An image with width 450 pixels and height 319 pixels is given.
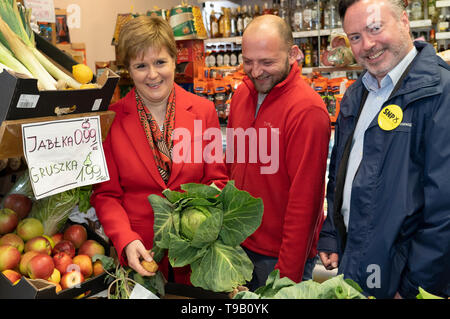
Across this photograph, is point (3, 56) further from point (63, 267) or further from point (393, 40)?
point (393, 40)

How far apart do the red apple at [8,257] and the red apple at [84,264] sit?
19 cm

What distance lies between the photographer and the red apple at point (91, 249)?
5.39 feet

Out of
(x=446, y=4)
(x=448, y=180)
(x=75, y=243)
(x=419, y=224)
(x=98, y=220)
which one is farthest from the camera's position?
(x=446, y=4)

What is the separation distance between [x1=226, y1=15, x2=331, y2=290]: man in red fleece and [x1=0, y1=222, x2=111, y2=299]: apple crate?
28.8 inches

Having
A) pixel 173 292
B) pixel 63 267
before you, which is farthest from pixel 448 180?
pixel 63 267

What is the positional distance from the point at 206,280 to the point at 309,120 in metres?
0.77

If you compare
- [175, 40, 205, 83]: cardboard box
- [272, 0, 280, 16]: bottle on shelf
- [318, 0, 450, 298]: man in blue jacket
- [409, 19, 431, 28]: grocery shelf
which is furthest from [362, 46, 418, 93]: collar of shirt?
[272, 0, 280, 16]: bottle on shelf

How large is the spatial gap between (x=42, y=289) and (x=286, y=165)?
1017mm

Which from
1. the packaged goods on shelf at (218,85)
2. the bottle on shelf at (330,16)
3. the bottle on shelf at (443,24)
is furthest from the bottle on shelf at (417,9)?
the packaged goods on shelf at (218,85)

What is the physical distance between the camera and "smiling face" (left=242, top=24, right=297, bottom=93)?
1808 millimetres

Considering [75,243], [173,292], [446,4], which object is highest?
[446,4]

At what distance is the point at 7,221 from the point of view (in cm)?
160

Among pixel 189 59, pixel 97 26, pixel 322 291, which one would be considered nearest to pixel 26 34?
pixel 322 291

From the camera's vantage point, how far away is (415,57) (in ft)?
4.79
